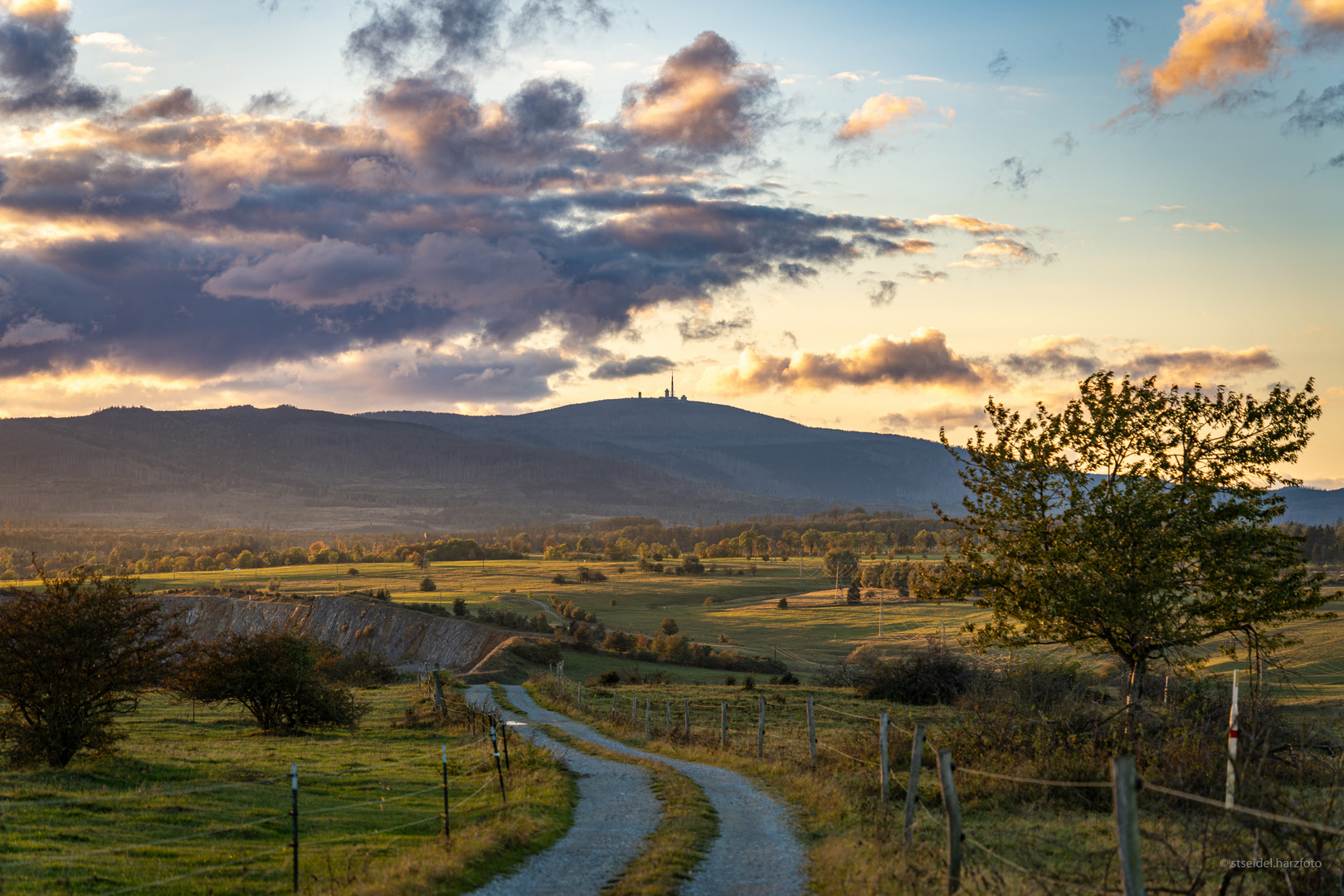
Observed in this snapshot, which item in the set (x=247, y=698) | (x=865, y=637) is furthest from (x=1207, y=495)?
(x=865, y=637)

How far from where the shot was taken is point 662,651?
105 m

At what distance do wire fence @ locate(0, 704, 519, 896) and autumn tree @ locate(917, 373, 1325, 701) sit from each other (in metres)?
15.2

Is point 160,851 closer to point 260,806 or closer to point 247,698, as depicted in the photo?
point 260,806

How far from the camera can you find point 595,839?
17125 millimetres

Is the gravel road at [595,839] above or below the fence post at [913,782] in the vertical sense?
below

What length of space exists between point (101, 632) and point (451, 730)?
15.2 metres

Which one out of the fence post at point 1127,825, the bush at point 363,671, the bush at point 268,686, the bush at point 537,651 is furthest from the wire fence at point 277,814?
the bush at point 537,651

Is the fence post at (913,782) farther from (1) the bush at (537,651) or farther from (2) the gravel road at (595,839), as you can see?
(1) the bush at (537,651)

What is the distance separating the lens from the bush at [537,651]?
93188mm

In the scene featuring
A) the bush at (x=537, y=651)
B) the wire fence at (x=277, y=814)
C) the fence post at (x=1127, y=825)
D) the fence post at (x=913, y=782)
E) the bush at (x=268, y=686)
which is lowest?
the bush at (x=537, y=651)

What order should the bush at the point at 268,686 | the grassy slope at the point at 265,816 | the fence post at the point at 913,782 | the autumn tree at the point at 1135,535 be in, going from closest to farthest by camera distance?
the fence post at the point at 913,782 < the grassy slope at the point at 265,816 < the autumn tree at the point at 1135,535 < the bush at the point at 268,686

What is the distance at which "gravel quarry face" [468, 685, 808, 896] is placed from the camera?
13781 mm

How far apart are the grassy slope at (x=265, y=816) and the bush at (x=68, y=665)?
1.16m

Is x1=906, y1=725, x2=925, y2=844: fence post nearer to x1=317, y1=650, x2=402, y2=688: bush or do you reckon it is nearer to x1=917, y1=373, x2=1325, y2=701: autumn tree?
x1=917, y1=373, x2=1325, y2=701: autumn tree
